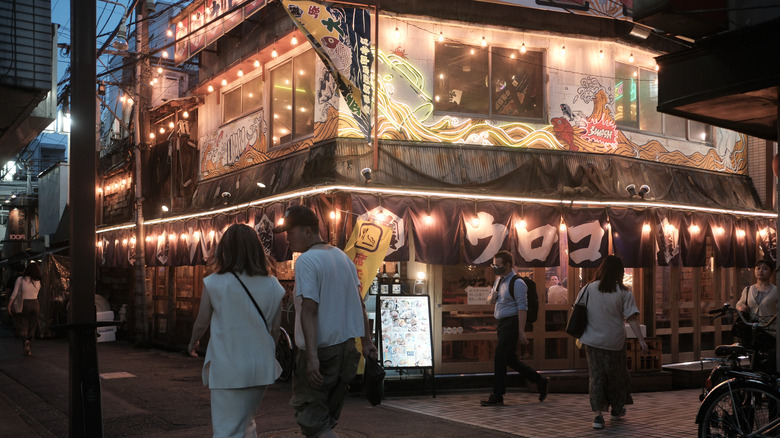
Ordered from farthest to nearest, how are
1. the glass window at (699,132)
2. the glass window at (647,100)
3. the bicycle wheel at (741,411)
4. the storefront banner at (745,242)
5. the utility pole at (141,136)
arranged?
the utility pole at (141,136)
the glass window at (699,132)
the storefront banner at (745,242)
the glass window at (647,100)
the bicycle wheel at (741,411)

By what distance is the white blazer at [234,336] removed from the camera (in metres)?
4.80

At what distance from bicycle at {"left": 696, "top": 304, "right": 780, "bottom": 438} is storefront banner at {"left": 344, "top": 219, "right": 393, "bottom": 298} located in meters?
5.56

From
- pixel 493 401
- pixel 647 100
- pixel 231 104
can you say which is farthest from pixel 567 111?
pixel 231 104

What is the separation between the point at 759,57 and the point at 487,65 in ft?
24.2

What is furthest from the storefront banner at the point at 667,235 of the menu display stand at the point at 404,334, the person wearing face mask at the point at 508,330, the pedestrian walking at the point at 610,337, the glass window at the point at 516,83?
the menu display stand at the point at 404,334

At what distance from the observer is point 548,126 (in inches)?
500

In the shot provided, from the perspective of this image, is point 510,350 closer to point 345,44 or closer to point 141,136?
point 345,44

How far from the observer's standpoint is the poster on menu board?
1079cm

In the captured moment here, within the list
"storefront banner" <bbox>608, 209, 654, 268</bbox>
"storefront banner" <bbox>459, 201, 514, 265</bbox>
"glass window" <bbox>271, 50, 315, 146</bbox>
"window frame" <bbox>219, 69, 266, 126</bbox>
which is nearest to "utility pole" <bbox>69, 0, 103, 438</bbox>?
"storefront banner" <bbox>459, 201, 514, 265</bbox>

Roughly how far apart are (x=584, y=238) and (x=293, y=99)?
6256 mm

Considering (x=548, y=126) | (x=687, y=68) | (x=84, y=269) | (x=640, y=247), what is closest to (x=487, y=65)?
(x=548, y=126)

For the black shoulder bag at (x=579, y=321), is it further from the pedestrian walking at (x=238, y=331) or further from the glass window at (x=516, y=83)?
the pedestrian walking at (x=238, y=331)

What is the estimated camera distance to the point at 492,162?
12.2m

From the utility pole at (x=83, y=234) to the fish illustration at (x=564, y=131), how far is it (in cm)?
868
